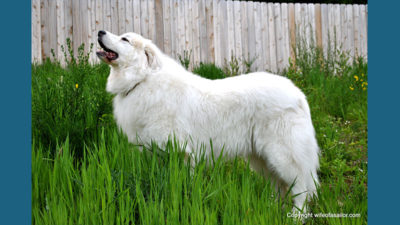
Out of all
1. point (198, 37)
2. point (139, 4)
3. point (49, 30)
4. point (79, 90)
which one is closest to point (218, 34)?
point (198, 37)

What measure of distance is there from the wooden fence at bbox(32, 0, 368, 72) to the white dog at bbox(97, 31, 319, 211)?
4051mm

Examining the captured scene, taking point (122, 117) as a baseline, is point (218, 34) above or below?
above

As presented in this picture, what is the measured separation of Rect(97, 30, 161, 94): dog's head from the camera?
3.16 metres

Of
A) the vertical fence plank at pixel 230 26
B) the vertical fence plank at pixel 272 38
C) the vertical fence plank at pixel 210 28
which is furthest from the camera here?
the vertical fence plank at pixel 272 38

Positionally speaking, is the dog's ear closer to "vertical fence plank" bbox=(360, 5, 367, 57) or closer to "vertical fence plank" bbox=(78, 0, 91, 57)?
"vertical fence plank" bbox=(78, 0, 91, 57)

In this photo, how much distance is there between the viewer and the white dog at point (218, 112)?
303 cm

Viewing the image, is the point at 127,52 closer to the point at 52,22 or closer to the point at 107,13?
the point at 52,22

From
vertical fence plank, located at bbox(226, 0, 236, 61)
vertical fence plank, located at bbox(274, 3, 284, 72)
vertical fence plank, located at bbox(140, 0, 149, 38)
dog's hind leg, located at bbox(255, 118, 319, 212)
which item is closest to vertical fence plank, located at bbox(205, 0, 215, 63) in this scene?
vertical fence plank, located at bbox(226, 0, 236, 61)

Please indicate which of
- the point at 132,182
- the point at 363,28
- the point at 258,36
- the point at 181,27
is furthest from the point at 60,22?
the point at 363,28

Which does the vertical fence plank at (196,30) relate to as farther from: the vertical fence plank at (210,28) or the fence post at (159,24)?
the fence post at (159,24)

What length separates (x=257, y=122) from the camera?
310cm

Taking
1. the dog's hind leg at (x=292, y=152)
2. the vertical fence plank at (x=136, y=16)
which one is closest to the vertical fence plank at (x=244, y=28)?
the vertical fence plank at (x=136, y=16)

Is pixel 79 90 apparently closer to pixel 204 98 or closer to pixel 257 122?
pixel 204 98

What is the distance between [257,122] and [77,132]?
162 centimetres
